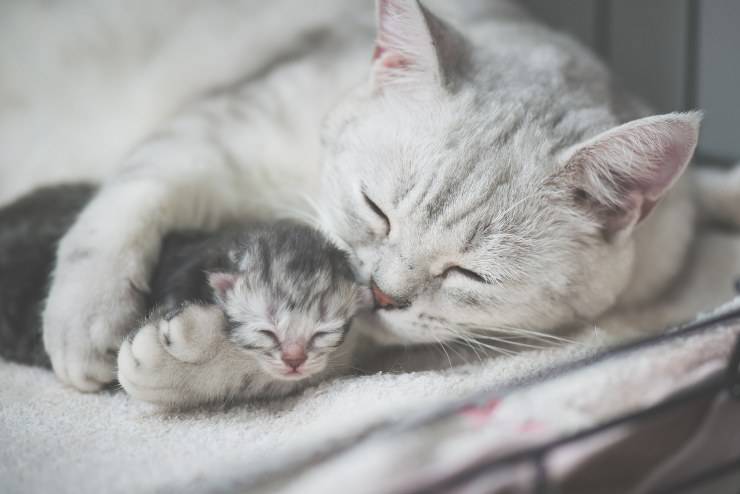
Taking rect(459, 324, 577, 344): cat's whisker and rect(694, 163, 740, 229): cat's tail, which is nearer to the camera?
rect(459, 324, 577, 344): cat's whisker

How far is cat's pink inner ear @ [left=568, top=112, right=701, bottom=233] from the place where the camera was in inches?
42.8

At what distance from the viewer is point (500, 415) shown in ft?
2.58

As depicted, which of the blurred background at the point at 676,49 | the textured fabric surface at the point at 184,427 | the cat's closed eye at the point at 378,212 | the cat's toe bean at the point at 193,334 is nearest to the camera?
the textured fabric surface at the point at 184,427

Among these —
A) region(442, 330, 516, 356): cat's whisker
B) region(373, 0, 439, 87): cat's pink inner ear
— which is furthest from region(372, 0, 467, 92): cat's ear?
region(442, 330, 516, 356): cat's whisker

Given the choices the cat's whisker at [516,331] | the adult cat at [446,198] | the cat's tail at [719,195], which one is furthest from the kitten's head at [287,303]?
the cat's tail at [719,195]

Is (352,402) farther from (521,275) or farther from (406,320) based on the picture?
(521,275)

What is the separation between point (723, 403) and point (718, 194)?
1.09 metres

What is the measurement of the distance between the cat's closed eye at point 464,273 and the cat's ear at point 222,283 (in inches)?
13.4

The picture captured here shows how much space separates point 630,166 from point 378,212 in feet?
1.36

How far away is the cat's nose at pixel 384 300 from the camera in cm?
113

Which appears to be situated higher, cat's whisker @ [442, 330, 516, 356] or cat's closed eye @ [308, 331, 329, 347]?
cat's closed eye @ [308, 331, 329, 347]

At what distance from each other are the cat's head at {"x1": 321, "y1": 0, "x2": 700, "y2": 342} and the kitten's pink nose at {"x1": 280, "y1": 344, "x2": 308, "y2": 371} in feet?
0.59

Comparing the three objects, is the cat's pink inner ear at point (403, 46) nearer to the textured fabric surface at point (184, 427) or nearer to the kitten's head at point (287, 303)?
the kitten's head at point (287, 303)

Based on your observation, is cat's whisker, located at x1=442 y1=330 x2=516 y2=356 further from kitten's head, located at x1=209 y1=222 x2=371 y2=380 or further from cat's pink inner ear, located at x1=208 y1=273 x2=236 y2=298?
cat's pink inner ear, located at x1=208 y1=273 x2=236 y2=298
